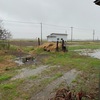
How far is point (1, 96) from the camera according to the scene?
8.40m

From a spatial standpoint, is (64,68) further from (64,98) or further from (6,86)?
(64,98)

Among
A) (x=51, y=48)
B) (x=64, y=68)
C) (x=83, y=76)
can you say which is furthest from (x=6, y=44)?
(x=83, y=76)

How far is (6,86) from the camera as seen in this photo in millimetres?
9477

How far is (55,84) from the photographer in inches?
377

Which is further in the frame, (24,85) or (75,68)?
(75,68)

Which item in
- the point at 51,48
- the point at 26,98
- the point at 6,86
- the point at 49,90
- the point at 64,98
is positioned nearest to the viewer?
the point at 64,98

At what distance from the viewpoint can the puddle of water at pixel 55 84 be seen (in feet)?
27.0

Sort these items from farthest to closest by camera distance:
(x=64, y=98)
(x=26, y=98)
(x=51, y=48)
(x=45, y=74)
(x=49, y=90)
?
(x=51, y=48)
(x=45, y=74)
(x=49, y=90)
(x=26, y=98)
(x=64, y=98)

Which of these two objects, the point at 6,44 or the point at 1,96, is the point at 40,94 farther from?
the point at 6,44

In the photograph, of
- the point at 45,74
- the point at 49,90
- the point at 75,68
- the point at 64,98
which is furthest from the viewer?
the point at 75,68

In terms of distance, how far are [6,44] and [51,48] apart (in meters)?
5.21

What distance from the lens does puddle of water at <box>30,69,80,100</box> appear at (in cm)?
824

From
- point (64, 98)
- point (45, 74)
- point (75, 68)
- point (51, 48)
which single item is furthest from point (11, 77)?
point (51, 48)

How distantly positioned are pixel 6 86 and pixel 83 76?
3542 millimetres
